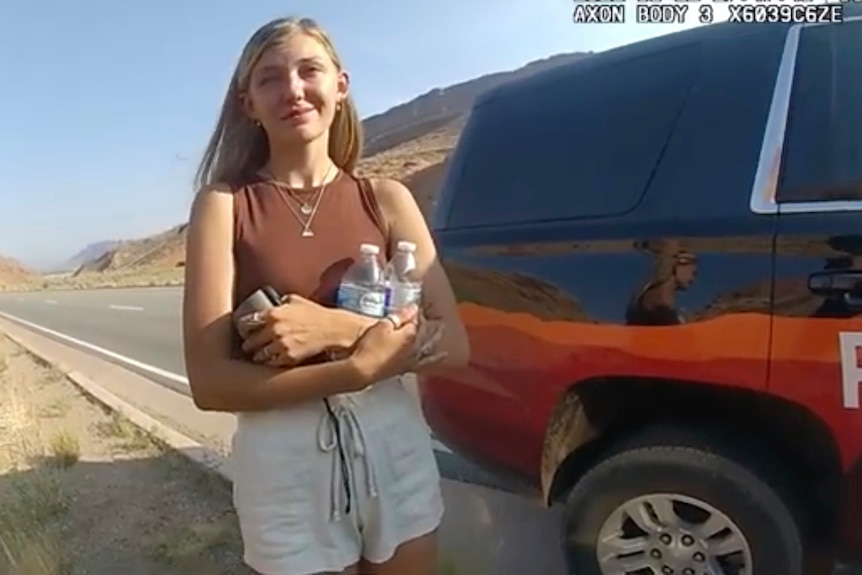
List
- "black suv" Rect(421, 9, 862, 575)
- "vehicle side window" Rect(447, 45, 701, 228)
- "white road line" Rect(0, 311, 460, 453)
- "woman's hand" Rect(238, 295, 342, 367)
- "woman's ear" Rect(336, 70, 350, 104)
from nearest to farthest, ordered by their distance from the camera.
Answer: "woman's hand" Rect(238, 295, 342, 367) → "woman's ear" Rect(336, 70, 350, 104) → "black suv" Rect(421, 9, 862, 575) → "vehicle side window" Rect(447, 45, 701, 228) → "white road line" Rect(0, 311, 460, 453)

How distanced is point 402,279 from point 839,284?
4.10 feet

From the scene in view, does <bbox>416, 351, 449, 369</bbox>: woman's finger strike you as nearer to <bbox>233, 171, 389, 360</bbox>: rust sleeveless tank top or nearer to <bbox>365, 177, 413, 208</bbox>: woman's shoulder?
<bbox>233, 171, 389, 360</bbox>: rust sleeveless tank top

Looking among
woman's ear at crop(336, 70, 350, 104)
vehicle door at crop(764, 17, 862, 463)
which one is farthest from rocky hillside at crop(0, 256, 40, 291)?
vehicle door at crop(764, 17, 862, 463)

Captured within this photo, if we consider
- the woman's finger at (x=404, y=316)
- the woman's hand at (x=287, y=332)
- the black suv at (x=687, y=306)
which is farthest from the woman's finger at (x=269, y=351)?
the black suv at (x=687, y=306)

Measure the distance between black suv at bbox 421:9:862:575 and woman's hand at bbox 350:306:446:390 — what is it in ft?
3.24

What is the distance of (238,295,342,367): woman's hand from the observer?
1.47 m

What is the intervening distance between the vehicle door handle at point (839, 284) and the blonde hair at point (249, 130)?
1.32 meters

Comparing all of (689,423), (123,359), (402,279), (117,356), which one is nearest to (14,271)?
(117,356)

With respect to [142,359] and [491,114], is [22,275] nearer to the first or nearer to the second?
[142,359]

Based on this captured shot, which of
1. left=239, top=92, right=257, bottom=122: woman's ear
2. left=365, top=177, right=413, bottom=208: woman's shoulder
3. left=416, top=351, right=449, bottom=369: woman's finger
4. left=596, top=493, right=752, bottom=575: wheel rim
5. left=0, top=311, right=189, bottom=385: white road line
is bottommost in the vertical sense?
left=0, top=311, right=189, bottom=385: white road line

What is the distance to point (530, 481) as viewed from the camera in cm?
273

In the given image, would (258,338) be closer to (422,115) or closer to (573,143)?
(573,143)

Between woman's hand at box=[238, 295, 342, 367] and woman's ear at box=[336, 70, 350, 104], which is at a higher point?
woman's ear at box=[336, 70, 350, 104]

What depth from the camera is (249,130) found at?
1702mm
